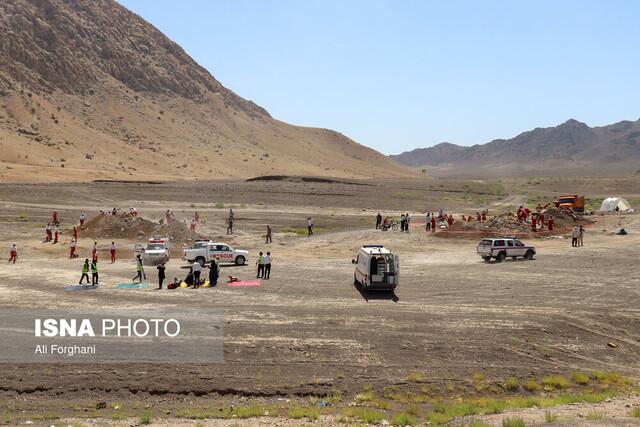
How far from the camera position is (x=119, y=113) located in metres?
142

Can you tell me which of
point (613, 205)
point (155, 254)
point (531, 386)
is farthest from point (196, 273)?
point (613, 205)

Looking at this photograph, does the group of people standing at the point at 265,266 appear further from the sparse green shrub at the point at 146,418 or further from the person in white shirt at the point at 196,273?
the sparse green shrub at the point at 146,418

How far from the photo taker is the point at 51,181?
274ft

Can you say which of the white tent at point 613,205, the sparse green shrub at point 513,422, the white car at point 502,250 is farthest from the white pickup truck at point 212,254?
the white tent at point 613,205

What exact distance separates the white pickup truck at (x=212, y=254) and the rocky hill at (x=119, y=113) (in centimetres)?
5503

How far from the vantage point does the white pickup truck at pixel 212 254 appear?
37.0m

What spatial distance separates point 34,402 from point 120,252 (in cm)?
2473

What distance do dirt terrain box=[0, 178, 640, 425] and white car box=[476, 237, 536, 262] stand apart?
0.89m

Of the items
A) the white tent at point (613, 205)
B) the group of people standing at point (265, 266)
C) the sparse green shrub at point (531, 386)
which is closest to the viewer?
the sparse green shrub at point (531, 386)

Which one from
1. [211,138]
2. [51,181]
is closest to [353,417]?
[51,181]

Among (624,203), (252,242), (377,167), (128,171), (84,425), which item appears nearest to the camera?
(84,425)

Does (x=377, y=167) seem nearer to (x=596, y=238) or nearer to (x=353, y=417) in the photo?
(x=596, y=238)

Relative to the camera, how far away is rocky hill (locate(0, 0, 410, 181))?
376ft

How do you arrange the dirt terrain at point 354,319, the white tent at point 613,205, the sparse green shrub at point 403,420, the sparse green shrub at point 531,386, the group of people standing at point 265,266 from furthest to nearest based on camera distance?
the white tent at point 613,205 < the group of people standing at point 265,266 < the sparse green shrub at point 531,386 < the dirt terrain at point 354,319 < the sparse green shrub at point 403,420
